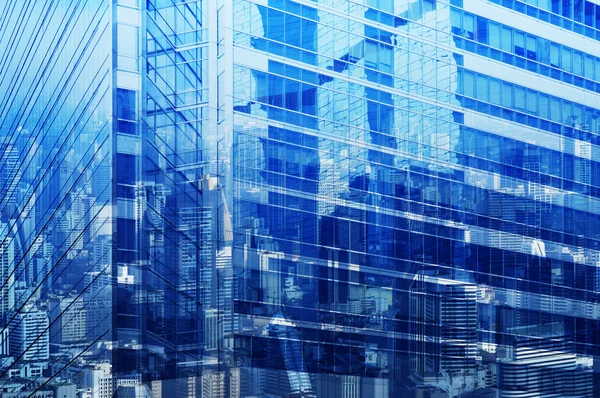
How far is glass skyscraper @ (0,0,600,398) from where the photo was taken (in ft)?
11.1

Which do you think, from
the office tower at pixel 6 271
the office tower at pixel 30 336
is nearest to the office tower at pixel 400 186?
the office tower at pixel 30 336

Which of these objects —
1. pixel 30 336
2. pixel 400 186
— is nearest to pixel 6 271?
pixel 30 336

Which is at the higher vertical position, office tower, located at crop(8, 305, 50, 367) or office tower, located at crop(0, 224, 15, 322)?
office tower, located at crop(0, 224, 15, 322)

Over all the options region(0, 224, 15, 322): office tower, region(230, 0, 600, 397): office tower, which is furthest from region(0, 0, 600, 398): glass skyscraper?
region(0, 224, 15, 322): office tower

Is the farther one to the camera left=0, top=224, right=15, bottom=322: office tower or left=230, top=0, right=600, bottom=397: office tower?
left=0, top=224, right=15, bottom=322: office tower

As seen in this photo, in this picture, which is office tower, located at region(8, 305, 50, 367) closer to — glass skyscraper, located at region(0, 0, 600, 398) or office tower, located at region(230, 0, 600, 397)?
glass skyscraper, located at region(0, 0, 600, 398)

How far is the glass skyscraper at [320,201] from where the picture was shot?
3391 millimetres

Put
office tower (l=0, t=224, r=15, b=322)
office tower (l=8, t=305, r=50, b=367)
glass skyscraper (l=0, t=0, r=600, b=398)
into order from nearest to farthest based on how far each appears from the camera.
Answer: glass skyscraper (l=0, t=0, r=600, b=398), office tower (l=8, t=305, r=50, b=367), office tower (l=0, t=224, r=15, b=322)

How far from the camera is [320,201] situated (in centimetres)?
345

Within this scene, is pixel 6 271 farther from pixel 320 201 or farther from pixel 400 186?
pixel 400 186

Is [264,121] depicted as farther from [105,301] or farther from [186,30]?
[105,301]

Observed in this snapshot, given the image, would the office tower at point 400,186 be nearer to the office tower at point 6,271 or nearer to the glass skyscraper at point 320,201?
the glass skyscraper at point 320,201

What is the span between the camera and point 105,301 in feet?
11.0

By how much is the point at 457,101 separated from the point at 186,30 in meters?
1.58
